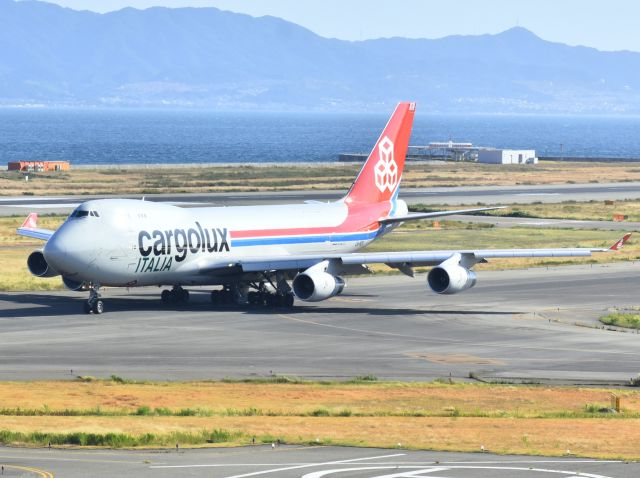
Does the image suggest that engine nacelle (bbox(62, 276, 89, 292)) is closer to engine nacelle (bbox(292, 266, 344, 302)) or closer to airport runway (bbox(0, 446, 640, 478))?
engine nacelle (bbox(292, 266, 344, 302))

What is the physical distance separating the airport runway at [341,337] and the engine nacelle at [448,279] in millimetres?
1558

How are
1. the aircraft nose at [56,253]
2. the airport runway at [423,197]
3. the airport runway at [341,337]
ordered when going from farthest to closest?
the airport runway at [423,197] < the aircraft nose at [56,253] < the airport runway at [341,337]

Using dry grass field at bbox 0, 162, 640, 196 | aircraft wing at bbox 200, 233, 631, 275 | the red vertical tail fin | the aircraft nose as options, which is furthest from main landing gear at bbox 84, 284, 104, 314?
dry grass field at bbox 0, 162, 640, 196

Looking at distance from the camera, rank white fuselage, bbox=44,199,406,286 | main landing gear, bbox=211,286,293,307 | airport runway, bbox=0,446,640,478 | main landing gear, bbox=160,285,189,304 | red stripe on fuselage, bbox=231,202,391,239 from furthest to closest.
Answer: main landing gear, bbox=160,285,189,304, red stripe on fuselage, bbox=231,202,391,239, main landing gear, bbox=211,286,293,307, white fuselage, bbox=44,199,406,286, airport runway, bbox=0,446,640,478

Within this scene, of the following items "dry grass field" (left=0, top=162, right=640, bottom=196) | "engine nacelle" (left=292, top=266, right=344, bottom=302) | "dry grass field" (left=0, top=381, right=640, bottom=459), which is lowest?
"dry grass field" (left=0, top=381, right=640, bottom=459)

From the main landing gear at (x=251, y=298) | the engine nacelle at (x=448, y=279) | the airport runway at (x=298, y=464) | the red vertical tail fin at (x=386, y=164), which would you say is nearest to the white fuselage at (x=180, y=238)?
the main landing gear at (x=251, y=298)

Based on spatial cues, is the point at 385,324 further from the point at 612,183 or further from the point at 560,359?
the point at 612,183

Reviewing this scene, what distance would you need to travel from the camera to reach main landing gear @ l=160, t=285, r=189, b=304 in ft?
222

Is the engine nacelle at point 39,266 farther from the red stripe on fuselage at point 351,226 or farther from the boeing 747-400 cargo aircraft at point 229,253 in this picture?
the red stripe on fuselage at point 351,226

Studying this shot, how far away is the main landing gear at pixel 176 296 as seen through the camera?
67.6m

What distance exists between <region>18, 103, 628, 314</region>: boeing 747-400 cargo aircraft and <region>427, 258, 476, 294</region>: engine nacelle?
0.05m

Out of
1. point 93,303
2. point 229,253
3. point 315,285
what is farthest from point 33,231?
point 315,285

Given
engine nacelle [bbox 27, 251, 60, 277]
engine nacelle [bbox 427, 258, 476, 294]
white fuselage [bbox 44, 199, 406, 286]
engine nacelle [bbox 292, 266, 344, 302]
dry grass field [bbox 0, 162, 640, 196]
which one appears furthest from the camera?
dry grass field [bbox 0, 162, 640, 196]

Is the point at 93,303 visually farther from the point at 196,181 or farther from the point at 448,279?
the point at 196,181
